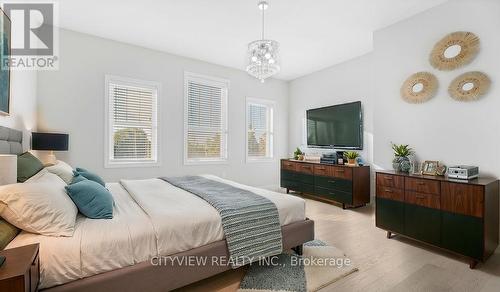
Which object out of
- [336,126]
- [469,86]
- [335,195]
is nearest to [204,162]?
[335,195]

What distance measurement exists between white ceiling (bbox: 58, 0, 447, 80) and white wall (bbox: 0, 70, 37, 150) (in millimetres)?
1001

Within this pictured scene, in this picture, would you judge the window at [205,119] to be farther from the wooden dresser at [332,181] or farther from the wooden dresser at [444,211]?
the wooden dresser at [444,211]

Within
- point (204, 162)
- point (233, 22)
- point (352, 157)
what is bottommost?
point (204, 162)

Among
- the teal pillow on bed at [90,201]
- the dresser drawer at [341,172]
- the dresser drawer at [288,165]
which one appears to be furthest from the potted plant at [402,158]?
the teal pillow on bed at [90,201]

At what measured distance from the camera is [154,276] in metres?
1.58

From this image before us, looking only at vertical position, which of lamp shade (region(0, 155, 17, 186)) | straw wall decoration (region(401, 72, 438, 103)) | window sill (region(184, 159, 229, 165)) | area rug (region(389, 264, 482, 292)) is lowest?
area rug (region(389, 264, 482, 292))

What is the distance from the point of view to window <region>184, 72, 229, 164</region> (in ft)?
15.4

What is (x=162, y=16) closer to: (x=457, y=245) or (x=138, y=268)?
(x=138, y=268)

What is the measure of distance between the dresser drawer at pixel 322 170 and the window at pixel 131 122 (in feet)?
9.89

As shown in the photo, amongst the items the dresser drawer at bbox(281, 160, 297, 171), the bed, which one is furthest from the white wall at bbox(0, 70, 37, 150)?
the dresser drawer at bbox(281, 160, 297, 171)

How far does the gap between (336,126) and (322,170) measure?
0.94 metres

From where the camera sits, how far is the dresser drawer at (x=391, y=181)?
109 inches

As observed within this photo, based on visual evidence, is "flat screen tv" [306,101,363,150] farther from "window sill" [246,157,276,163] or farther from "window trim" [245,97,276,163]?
"window sill" [246,157,276,163]

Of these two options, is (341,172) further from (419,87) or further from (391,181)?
(419,87)
